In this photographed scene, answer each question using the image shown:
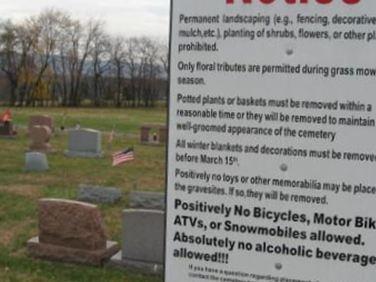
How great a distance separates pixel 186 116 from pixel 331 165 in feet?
1.59

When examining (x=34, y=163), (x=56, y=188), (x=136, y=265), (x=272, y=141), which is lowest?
(x=56, y=188)

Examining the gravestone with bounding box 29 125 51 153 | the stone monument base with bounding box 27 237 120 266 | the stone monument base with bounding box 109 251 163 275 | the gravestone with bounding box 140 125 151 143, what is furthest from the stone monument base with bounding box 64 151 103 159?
the stone monument base with bounding box 109 251 163 275

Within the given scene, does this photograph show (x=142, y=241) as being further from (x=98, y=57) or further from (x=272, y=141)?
(x=98, y=57)

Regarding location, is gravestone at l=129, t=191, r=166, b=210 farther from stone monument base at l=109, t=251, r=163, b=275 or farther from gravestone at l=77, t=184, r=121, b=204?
stone monument base at l=109, t=251, r=163, b=275

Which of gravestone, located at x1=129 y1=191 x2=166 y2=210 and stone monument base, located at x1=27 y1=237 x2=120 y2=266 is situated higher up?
gravestone, located at x1=129 y1=191 x2=166 y2=210

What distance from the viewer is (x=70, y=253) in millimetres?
7992

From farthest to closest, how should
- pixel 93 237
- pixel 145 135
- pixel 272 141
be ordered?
pixel 145 135
pixel 93 237
pixel 272 141

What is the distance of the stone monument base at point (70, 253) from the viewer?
791cm

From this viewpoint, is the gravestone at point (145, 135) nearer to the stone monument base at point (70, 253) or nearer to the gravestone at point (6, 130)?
the gravestone at point (6, 130)

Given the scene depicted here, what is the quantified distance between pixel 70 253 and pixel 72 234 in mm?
258

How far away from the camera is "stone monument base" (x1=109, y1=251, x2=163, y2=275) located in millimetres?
7680

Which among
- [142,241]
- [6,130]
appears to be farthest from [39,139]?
[142,241]

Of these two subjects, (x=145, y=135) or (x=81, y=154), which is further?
(x=145, y=135)

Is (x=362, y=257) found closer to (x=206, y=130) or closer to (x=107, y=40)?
(x=206, y=130)
